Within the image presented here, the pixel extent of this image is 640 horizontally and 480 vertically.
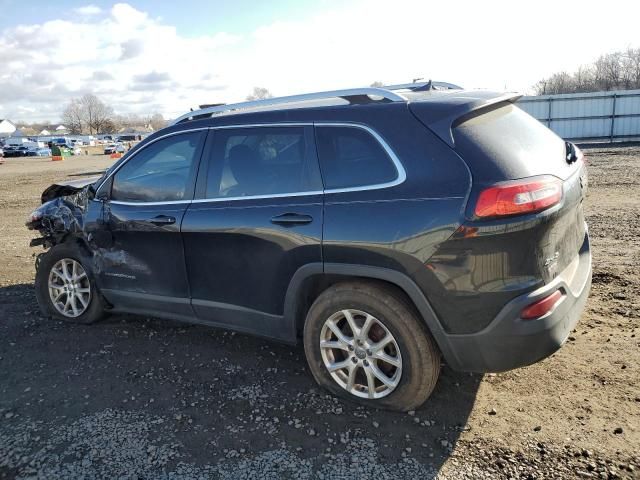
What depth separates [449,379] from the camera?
351 cm

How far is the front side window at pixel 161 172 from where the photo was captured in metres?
3.90

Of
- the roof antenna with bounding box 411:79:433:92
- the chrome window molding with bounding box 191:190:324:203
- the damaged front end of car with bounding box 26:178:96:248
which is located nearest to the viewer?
the chrome window molding with bounding box 191:190:324:203

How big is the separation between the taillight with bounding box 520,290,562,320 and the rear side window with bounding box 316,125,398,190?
1032 mm

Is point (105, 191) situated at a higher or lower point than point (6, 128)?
lower

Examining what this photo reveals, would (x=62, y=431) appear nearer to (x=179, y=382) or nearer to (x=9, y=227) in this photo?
(x=179, y=382)

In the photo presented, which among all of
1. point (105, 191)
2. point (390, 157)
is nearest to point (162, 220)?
point (105, 191)

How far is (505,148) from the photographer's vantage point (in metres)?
2.83

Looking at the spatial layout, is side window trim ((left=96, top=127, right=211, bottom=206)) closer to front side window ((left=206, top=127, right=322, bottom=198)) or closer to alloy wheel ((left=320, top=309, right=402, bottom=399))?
A: front side window ((left=206, top=127, right=322, bottom=198))

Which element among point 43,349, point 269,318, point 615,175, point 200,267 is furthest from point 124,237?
point 615,175

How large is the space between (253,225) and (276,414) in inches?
49.5

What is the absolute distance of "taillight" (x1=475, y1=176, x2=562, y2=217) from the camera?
2607mm

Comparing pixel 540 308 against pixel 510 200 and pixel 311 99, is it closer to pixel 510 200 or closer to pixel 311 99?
pixel 510 200

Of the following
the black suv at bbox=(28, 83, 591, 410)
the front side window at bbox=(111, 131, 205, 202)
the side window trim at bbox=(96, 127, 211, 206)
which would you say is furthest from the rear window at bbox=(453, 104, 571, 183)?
the front side window at bbox=(111, 131, 205, 202)

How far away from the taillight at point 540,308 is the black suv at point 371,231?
0.04 ft
